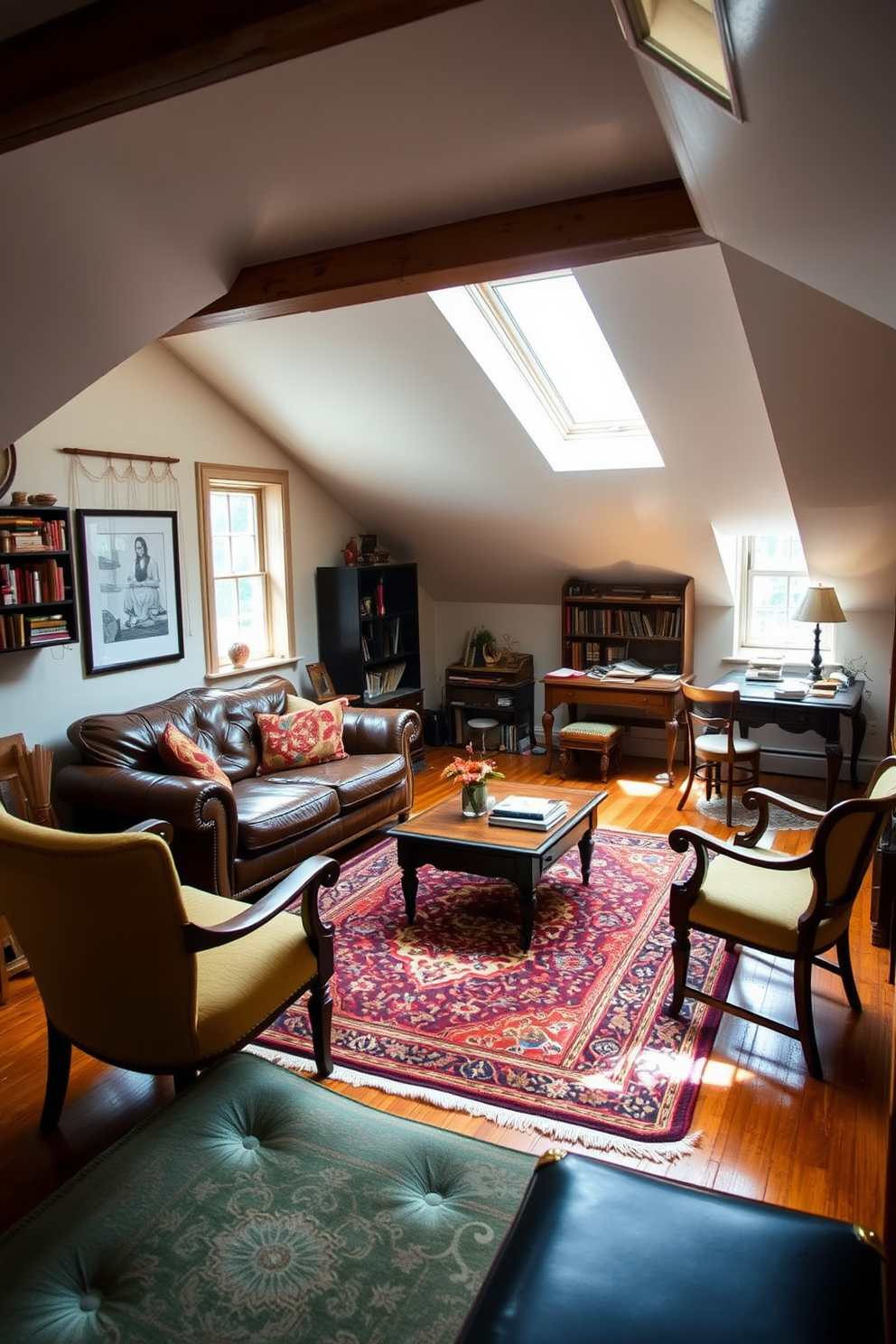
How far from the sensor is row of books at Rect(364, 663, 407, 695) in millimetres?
6598

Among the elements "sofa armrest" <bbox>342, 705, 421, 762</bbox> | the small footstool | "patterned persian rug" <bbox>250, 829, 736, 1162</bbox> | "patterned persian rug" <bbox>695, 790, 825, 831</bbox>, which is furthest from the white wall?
"patterned persian rug" <bbox>695, 790, 825, 831</bbox>

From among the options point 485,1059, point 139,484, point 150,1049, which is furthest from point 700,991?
point 139,484

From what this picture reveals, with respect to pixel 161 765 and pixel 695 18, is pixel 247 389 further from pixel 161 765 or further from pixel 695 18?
pixel 695 18

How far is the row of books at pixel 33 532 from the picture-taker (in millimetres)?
3939

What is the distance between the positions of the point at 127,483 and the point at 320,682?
1.99 meters

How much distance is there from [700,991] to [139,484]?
145 inches

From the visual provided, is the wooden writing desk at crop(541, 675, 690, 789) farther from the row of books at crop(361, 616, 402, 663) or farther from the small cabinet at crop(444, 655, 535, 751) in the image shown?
the row of books at crop(361, 616, 402, 663)

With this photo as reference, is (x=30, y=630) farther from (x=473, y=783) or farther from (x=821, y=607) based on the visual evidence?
(x=821, y=607)

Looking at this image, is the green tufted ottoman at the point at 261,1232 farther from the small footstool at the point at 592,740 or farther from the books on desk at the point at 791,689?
the small footstool at the point at 592,740

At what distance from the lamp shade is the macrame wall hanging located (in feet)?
11.8

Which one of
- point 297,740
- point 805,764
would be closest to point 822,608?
point 805,764

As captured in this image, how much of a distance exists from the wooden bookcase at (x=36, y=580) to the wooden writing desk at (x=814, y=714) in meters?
3.68

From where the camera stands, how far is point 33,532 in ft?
13.2

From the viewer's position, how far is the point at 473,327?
4.60 meters
